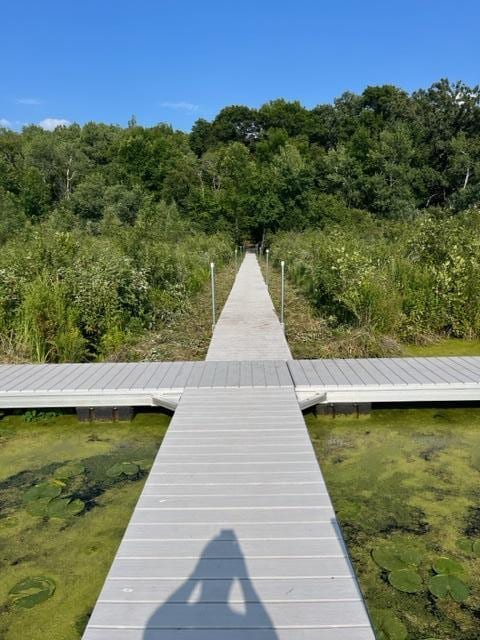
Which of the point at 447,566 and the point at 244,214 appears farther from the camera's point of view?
the point at 244,214

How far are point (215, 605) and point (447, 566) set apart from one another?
1.37m

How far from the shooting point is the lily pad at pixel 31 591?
2266 mm

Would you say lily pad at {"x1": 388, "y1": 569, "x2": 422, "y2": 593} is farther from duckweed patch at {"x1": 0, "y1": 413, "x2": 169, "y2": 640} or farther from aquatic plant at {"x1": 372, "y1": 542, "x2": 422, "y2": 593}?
duckweed patch at {"x1": 0, "y1": 413, "x2": 169, "y2": 640}

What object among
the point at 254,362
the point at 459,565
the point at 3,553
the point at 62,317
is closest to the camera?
the point at 459,565

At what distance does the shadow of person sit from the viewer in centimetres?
171

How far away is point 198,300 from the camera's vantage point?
1036 cm

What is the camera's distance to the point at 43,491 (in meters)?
3.24

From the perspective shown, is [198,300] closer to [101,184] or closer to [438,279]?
[438,279]

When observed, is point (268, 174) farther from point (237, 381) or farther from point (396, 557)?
point (396, 557)

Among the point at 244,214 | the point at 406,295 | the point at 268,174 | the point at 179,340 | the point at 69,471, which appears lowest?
the point at 69,471

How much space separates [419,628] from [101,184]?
31213mm

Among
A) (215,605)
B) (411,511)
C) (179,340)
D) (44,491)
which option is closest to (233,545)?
(215,605)

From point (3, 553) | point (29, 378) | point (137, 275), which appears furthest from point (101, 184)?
point (3, 553)

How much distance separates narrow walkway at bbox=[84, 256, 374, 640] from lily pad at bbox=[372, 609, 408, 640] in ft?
1.17
